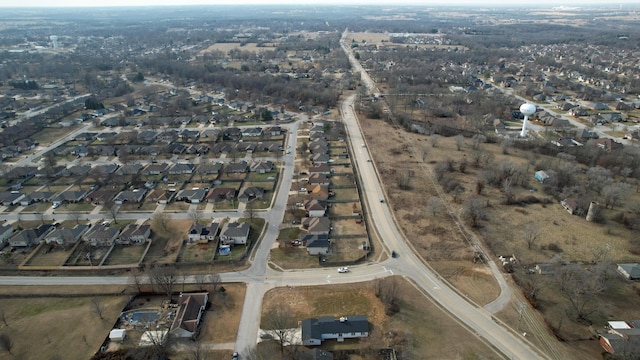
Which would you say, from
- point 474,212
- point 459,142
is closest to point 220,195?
point 474,212

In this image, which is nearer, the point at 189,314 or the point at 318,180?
the point at 189,314

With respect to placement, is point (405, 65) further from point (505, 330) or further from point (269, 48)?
point (505, 330)

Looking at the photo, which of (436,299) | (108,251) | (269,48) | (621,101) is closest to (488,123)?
(621,101)

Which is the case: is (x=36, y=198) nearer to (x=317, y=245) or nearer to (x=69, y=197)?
(x=69, y=197)

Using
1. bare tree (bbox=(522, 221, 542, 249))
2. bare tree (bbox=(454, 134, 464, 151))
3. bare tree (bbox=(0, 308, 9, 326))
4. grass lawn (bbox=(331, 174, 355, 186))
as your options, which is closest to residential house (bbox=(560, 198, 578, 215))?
bare tree (bbox=(522, 221, 542, 249))

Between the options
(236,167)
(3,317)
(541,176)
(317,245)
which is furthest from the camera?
(236,167)

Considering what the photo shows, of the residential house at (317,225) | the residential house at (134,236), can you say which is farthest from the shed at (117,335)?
the residential house at (317,225)
